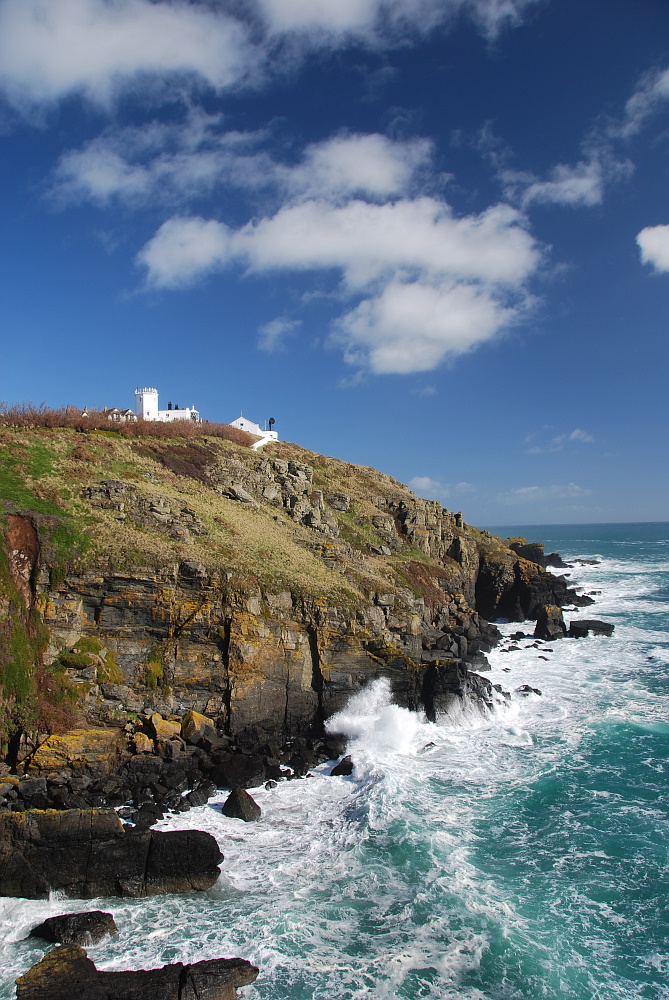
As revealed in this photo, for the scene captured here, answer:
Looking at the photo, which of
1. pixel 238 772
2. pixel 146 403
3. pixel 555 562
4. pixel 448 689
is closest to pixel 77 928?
pixel 238 772

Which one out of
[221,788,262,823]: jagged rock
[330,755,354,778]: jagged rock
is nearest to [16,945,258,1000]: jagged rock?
[221,788,262,823]: jagged rock

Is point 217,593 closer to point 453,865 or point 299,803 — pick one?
point 299,803

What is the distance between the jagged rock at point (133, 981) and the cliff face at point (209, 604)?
37.5ft

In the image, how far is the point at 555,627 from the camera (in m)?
47.9

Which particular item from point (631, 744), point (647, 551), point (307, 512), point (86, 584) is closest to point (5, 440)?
point (86, 584)

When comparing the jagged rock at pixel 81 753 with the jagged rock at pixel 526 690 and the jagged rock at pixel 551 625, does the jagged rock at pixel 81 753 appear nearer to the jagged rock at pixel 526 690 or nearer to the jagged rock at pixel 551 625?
the jagged rock at pixel 526 690

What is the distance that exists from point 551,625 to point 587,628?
3.37 m

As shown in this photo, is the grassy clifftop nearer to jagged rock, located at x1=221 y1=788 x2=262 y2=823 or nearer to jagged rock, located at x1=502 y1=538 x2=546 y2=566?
jagged rock, located at x1=221 y1=788 x2=262 y2=823

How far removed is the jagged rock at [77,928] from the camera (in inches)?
581

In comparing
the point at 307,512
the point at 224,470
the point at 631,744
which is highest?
the point at 224,470

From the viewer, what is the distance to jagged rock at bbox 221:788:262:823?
68.1 ft

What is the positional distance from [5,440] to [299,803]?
27.1m

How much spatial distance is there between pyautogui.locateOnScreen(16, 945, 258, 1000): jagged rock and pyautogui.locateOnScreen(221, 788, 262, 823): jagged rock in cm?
698

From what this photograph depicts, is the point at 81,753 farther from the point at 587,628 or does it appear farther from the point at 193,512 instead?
the point at 587,628
